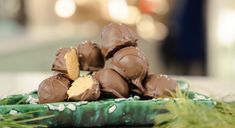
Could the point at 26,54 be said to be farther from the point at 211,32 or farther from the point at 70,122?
the point at 70,122

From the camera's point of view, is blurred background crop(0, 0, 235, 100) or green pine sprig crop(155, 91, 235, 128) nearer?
green pine sprig crop(155, 91, 235, 128)

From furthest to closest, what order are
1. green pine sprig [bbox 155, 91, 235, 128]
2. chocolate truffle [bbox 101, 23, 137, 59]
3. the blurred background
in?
1. the blurred background
2. chocolate truffle [bbox 101, 23, 137, 59]
3. green pine sprig [bbox 155, 91, 235, 128]

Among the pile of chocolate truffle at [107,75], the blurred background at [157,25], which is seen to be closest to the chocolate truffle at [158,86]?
the pile of chocolate truffle at [107,75]

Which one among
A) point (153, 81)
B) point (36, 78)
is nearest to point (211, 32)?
point (36, 78)

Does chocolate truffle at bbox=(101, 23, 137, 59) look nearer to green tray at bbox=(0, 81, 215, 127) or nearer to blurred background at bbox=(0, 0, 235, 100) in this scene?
green tray at bbox=(0, 81, 215, 127)

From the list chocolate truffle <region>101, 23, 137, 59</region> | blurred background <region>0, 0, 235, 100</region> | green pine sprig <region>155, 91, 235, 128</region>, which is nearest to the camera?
green pine sprig <region>155, 91, 235, 128</region>

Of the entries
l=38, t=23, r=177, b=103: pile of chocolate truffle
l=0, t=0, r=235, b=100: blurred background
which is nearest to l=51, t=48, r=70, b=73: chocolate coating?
l=38, t=23, r=177, b=103: pile of chocolate truffle

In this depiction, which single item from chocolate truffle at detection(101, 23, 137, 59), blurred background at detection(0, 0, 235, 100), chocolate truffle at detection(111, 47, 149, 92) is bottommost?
blurred background at detection(0, 0, 235, 100)
